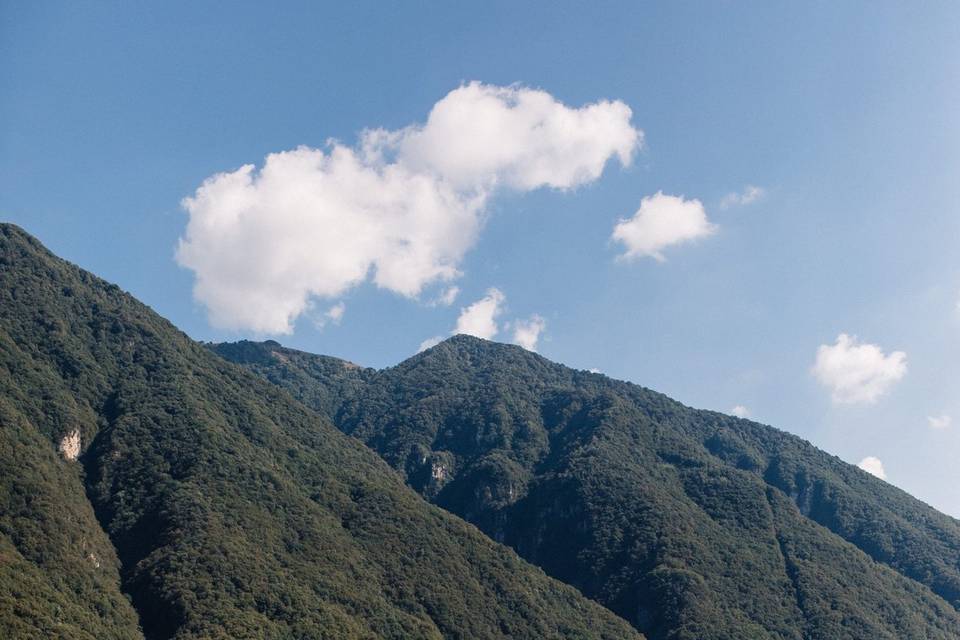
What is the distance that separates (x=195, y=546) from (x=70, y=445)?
4029cm

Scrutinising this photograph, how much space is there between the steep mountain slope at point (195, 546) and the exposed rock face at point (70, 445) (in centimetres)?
40

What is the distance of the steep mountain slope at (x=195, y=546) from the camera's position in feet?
451

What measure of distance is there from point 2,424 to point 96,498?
21.8m

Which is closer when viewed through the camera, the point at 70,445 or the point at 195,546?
the point at 195,546

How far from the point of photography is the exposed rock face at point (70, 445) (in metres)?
174

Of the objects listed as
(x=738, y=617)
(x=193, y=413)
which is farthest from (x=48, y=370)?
(x=738, y=617)

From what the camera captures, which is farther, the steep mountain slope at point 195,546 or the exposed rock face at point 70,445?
the exposed rock face at point 70,445

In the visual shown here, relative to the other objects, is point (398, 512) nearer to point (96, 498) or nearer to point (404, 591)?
point (404, 591)

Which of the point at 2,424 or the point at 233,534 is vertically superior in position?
the point at 2,424

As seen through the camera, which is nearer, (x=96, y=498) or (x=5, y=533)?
(x=5, y=533)

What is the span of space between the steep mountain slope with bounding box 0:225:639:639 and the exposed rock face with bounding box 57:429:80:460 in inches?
15.9

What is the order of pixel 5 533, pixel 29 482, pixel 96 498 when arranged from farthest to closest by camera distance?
pixel 96 498
pixel 29 482
pixel 5 533

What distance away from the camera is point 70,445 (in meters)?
176

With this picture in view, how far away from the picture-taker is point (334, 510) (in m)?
193
